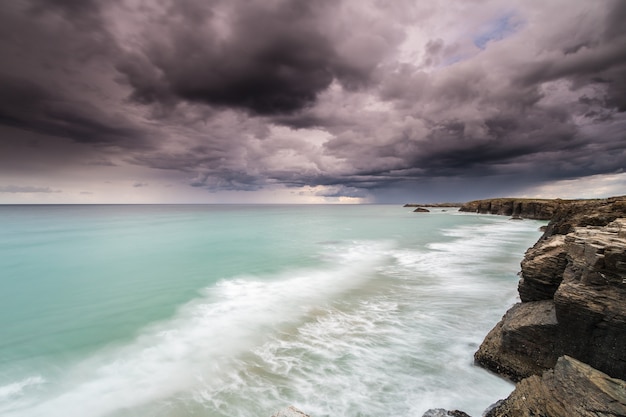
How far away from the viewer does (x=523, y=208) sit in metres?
71.9

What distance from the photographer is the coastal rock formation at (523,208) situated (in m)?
62.0

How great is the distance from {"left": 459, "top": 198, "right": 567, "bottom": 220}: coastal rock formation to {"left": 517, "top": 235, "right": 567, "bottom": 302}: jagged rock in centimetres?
6399

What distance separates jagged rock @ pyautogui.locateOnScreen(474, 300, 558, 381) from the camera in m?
6.42

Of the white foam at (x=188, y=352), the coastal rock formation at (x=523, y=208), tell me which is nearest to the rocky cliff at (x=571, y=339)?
the white foam at (x=188, y=352)

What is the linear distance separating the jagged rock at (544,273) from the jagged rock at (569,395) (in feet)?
13.5

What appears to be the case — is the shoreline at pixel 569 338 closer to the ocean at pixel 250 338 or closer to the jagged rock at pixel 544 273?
the jagged rock at pixel 544 273

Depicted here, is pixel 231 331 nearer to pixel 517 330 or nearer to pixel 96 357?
pixel 96 357

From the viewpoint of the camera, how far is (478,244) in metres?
29.7

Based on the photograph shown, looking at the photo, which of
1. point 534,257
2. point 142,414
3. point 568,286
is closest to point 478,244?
point 534,257

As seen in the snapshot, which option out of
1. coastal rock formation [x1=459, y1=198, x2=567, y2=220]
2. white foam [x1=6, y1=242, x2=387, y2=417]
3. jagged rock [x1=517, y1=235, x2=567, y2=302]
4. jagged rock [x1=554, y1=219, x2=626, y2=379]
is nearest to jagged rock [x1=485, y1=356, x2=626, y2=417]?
jagged rock [x1=554, y1=219, x2=626, y2=379]

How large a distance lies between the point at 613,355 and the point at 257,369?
788 cm

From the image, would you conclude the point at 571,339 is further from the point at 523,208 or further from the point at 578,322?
the point at 523,208

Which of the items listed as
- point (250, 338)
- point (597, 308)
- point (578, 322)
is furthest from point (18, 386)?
point (597, 308)

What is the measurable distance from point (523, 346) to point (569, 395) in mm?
2671
